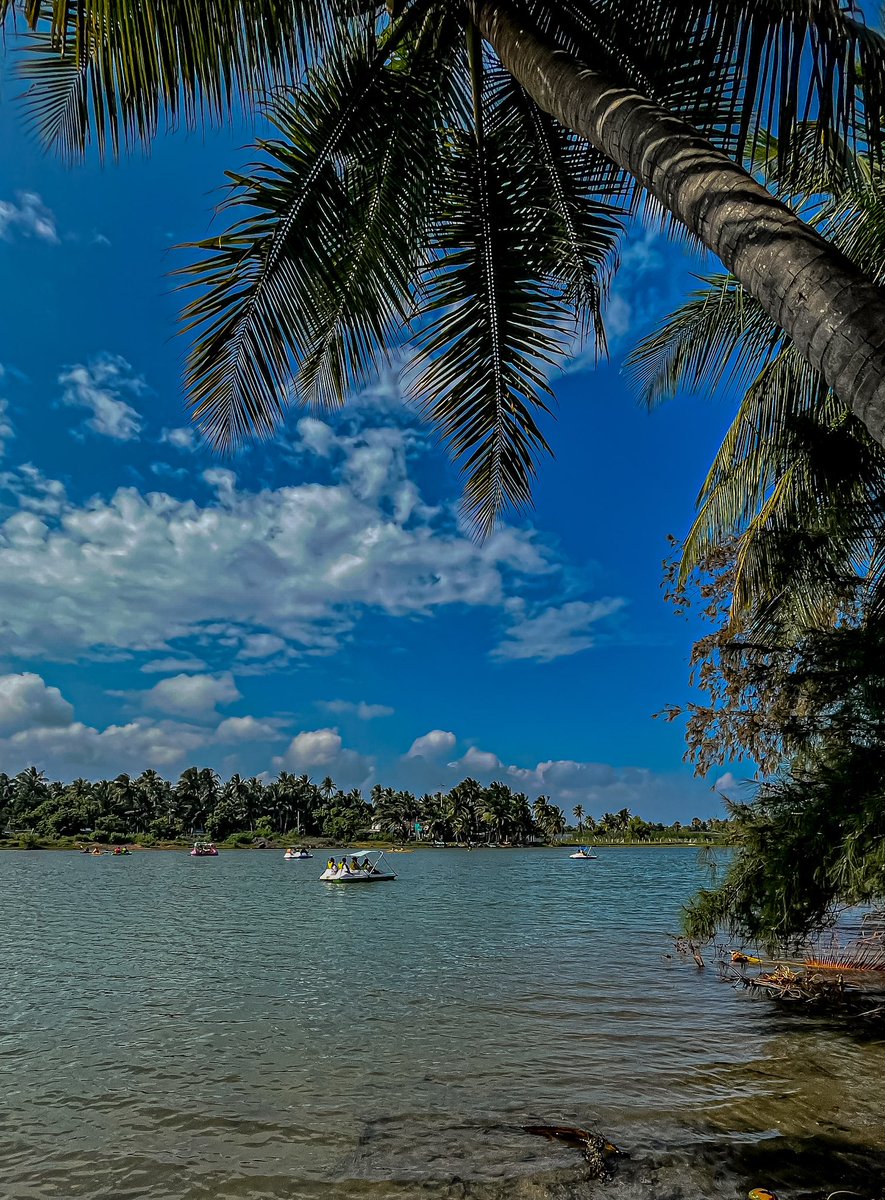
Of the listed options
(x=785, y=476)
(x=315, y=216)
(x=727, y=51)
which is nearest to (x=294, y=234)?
(x=315, y=216)

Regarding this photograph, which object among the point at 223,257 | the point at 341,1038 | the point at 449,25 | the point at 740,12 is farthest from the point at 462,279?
the point at 341,1038

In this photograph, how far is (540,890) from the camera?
40.2m

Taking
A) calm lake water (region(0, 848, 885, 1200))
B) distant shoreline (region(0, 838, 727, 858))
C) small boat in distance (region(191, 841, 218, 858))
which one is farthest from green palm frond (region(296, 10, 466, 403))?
small boat in distance (region(191, 841, 218, 858))

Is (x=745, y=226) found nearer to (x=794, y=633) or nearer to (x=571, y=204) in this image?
(x=571, y=204)

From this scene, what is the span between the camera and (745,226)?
276 centimetres

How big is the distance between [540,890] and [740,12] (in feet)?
137

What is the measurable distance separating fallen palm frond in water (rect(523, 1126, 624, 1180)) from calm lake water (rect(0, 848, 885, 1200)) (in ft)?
0.32

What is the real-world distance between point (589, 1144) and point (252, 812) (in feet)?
396

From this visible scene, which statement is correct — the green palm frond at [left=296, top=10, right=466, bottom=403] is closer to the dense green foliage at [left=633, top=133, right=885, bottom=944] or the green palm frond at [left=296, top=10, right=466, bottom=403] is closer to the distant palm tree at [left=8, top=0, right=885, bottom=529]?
the distant palm tree at [left=8, top=0, right=885, bottom=529]

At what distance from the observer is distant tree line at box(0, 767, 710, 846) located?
100812 mm

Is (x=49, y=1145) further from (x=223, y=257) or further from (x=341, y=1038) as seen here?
(x=223, y=257)

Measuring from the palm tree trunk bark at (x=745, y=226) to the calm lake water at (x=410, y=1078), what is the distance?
5746mm

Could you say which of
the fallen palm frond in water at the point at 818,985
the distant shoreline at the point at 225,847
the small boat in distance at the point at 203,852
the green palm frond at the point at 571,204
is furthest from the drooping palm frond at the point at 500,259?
the small boat in distance at the point at 203,852

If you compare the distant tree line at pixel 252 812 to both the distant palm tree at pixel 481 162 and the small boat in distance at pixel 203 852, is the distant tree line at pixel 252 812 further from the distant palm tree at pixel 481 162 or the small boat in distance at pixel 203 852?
the distant palm tree at pixel 481 162
